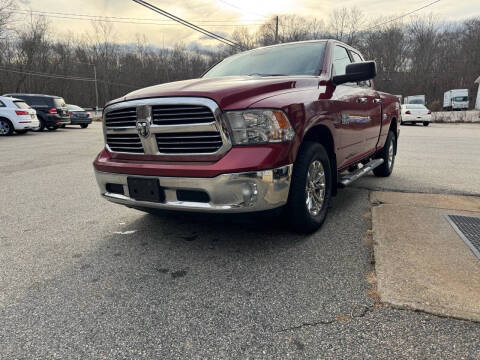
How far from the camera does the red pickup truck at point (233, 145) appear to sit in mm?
2346

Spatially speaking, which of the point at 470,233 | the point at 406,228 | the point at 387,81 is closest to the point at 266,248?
the point at 406,228

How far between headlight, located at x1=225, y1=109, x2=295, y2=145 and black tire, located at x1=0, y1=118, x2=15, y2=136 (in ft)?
49.7

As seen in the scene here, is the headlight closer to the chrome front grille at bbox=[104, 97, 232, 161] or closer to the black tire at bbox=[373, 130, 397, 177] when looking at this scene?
the chrome front grille at bbox=[104, 97, 232, 161]

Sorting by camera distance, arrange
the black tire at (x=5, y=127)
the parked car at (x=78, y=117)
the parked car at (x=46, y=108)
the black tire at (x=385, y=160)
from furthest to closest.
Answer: the parked car at (x=78, y=117) → the parked car at (x=46, y=108) → the black tire at (x=5, y=127) → the black tire at (x=385, y=160)

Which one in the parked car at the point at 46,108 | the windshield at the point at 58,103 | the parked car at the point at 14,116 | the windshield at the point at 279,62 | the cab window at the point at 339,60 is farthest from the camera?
the windshield at the point at 58,103

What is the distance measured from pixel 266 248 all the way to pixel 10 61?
1995 inches

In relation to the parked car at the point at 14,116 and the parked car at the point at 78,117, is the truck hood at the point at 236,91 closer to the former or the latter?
the parked car at the point at 14,116

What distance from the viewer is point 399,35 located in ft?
171

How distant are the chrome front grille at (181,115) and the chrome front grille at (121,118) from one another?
268mm

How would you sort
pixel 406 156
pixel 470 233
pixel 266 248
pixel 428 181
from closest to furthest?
pixel 266 248, pixel 470 233, pixel 428 181, pixel 406 156

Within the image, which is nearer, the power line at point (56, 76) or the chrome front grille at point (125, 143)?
the chrome front grille at point (125, 143)

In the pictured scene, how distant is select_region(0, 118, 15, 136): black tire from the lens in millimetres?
13914

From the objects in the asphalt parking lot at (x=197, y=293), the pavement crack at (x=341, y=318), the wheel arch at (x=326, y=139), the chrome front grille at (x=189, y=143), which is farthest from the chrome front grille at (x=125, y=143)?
the pavement crack at (x=341, y=318)

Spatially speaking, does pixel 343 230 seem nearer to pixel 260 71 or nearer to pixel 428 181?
pixel 260 71
